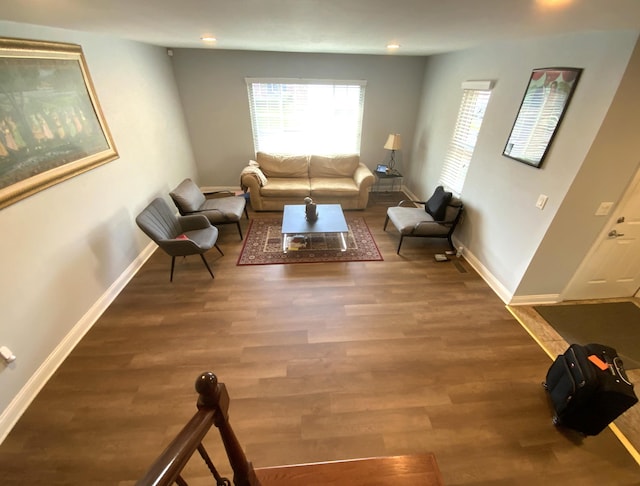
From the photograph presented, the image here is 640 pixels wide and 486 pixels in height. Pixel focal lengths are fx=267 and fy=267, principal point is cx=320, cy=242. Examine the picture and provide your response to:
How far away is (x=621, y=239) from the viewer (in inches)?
98.2

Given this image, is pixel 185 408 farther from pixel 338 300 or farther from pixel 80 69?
pixel 80 69

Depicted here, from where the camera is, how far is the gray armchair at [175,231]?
111 inches

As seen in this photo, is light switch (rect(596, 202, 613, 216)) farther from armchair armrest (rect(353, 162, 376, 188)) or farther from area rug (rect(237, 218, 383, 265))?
armchair armrest (rect(353, 162, 376, 188))

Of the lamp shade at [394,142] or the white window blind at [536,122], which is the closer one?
the white window blind at [536,122]

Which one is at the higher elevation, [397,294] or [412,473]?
[412,473]

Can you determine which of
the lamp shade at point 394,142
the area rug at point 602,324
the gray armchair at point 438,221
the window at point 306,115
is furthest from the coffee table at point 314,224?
the area rug at point 602,324

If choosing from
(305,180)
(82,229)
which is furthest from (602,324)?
(82,229)

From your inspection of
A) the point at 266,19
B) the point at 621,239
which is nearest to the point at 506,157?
the point at 621,239

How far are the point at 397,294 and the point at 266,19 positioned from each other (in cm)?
274

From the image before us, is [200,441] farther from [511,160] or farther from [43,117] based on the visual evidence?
[511,160]

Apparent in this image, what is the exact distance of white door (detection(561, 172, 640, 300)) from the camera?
2342 mm

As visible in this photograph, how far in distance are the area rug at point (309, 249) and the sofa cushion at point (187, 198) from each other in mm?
827

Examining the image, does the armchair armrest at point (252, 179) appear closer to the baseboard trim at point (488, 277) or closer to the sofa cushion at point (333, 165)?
the sofa cushion at point (333, 165)

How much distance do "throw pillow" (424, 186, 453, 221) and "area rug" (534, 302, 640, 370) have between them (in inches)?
58.2
